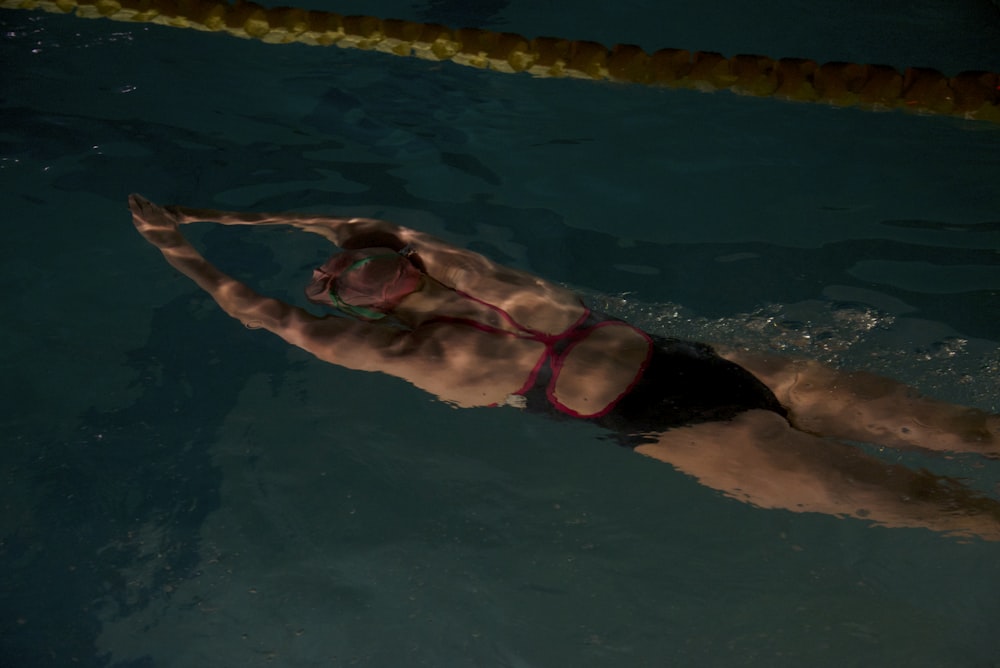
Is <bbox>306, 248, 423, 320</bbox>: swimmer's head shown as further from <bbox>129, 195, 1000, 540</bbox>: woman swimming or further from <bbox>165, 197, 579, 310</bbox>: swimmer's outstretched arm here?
<bbox>165, 197, 579, 310</bbox>: swimmer's outstretched arm

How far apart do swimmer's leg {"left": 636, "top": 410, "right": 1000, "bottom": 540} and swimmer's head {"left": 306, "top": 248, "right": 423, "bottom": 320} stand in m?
1.05

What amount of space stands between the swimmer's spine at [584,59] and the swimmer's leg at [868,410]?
2.29 meters

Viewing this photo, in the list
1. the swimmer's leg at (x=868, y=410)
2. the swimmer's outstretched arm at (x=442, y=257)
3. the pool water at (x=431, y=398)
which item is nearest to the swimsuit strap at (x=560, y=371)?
the swimmer's outstretched arm at (x=442, y=257)

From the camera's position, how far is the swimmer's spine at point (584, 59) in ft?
14.5

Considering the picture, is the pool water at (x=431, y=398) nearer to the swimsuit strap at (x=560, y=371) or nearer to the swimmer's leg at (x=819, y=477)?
the swimmer's leg at (x=819, y=477)

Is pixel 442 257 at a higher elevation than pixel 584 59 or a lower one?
lower

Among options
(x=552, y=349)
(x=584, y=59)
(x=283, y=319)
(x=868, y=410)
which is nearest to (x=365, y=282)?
(x=283, y=319)

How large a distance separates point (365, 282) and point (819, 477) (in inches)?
63.9

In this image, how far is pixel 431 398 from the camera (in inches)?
141

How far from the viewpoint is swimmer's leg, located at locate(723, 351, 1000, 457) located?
269 centimetres

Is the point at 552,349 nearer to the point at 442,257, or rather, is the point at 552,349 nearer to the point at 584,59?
the point at 442,257

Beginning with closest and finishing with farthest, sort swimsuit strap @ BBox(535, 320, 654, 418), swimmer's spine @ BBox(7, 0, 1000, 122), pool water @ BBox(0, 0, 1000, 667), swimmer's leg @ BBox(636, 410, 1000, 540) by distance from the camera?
1. swimmer's leg @ BBox(636, 410, 1000, 540)
2. swimsuit strap @ BBox(535, 320, 654, 418)
3. pool water @ BBox(0, 0, 1000, 667)
4. swimmer's spine @ BBox(7, 0, 1000, 122)

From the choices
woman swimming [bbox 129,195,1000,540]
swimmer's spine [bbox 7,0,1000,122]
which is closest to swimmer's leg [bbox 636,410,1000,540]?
woman swimming [bbox 129,195,1000,540]

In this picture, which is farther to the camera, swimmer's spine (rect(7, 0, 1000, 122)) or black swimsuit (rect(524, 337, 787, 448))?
swimmer's spine (rect(7, 0, 1000, 122))
